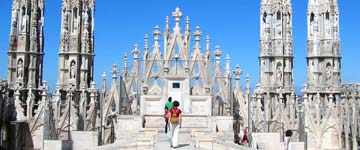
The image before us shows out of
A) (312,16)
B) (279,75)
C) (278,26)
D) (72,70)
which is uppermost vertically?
(312,16)

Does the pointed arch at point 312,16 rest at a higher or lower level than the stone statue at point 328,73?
higher

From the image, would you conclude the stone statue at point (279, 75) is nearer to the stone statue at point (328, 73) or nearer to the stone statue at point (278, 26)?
the stone statue at point (278, 26)

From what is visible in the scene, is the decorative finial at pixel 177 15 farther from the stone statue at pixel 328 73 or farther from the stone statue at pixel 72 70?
the stone statue at pixel 328 73

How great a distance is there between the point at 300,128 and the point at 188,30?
287 inches

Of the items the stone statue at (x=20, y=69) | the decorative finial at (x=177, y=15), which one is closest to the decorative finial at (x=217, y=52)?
the decorative finial at (x=177, y=15)

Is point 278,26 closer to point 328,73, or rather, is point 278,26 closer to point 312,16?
point 312,16

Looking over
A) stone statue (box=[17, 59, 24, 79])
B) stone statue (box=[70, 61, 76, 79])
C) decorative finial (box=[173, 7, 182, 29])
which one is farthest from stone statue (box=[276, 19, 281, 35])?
stone statue (box=[17, 59, 24, 79])

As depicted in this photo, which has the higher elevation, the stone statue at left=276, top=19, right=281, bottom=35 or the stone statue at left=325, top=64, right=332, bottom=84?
the stone statue at left=276, top=19, right=281, bottom=35

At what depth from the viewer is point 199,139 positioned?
1585cm

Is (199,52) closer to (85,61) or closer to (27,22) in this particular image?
(85,61)

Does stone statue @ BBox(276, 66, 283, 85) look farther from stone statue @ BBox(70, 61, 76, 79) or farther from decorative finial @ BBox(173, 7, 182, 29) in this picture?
stone statue @ BBox(70, 61, 76, 79)

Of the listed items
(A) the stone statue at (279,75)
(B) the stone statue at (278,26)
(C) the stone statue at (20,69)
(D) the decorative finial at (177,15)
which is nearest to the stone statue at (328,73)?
(A) the stone statue at (279,75)

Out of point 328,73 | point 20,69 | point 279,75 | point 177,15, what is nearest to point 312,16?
point 328,73

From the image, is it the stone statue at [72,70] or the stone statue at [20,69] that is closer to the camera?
the stone statue at [72,70]
